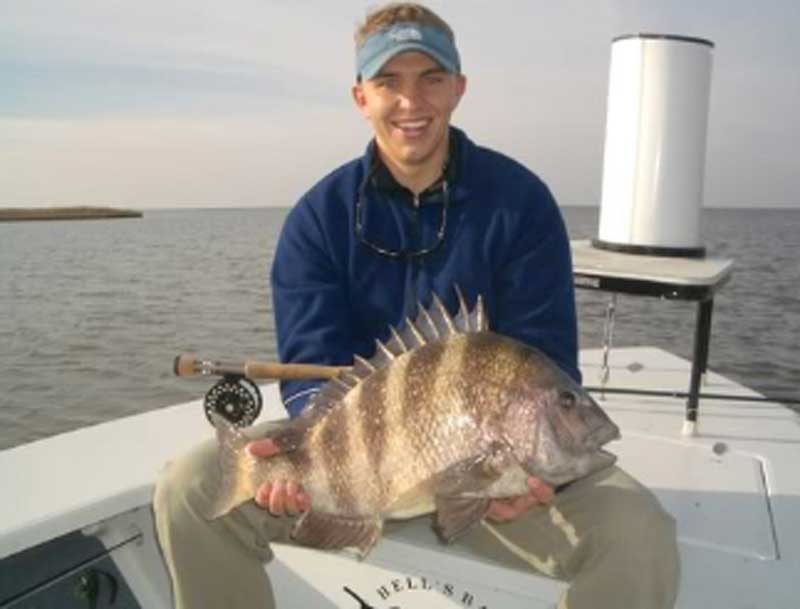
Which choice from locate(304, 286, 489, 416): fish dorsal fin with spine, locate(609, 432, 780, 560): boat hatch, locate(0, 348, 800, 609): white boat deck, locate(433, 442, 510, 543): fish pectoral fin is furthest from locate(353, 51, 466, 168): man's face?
locate(609, 432, 780, 560): boat hatch

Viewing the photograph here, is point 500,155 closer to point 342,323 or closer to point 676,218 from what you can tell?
point 342,323

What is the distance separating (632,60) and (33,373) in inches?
475

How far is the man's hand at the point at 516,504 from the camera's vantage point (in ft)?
7.49

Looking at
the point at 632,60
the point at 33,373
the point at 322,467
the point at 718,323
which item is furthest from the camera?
the point at 718,323

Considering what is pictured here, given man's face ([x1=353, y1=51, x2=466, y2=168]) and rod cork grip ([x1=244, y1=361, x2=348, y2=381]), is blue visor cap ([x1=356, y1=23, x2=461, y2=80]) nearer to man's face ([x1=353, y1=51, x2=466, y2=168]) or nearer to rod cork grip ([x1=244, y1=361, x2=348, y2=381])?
man's face ([x1=353, y1=51, x2=466, y2=168])

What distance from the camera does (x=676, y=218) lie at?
4891 millimetres

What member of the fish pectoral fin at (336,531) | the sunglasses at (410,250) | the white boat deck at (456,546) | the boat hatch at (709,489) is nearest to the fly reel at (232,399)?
the white boat deck at (456,546)

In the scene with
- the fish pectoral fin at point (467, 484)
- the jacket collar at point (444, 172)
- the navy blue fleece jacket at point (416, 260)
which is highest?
the jacket collar at point (444, 172)

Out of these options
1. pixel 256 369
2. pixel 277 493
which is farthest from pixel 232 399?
pixel 277 493

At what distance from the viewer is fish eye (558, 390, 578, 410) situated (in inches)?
87.1

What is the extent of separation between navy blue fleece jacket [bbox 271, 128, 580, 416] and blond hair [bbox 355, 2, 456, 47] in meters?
0.47

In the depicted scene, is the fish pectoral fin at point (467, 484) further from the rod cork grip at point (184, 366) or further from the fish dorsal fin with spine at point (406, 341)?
the rod cork grip at point (184, 366)

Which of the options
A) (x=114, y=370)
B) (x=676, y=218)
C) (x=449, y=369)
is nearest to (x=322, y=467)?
(x=449, y=369)

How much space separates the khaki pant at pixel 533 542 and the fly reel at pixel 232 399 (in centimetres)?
66
